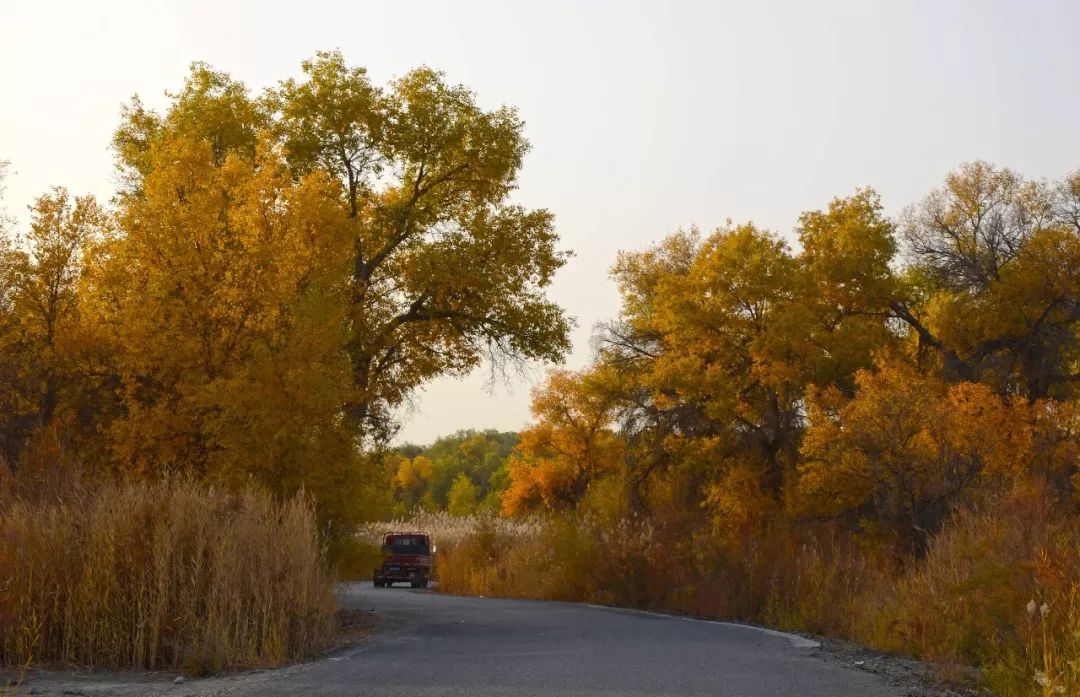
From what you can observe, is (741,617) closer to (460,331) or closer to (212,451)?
(460,331)

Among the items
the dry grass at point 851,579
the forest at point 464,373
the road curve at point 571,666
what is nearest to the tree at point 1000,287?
the forest at point 464,373

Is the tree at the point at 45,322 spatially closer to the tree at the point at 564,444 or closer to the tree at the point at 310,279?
the tree at the point at 310,279

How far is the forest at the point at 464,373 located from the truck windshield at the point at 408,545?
3864 mm

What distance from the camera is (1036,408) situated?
134 feet

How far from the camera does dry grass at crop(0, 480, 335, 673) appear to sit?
1436 cm

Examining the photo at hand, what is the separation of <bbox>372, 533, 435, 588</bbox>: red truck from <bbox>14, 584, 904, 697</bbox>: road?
26387 mm

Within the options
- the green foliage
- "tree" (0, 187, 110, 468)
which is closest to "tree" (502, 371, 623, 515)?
"tree" (0, 187, 110, 468)

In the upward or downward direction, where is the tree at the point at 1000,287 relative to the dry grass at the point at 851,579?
upward

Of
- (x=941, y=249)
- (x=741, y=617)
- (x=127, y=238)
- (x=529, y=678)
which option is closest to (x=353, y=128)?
(x=127, y=238)

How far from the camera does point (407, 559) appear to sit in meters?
47.8

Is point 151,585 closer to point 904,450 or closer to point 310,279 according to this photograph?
point 310,279

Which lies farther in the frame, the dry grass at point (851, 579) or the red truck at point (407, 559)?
the red truck at point (407, 559)

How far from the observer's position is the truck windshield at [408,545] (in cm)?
4788

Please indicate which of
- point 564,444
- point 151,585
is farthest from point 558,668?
point 564,444
